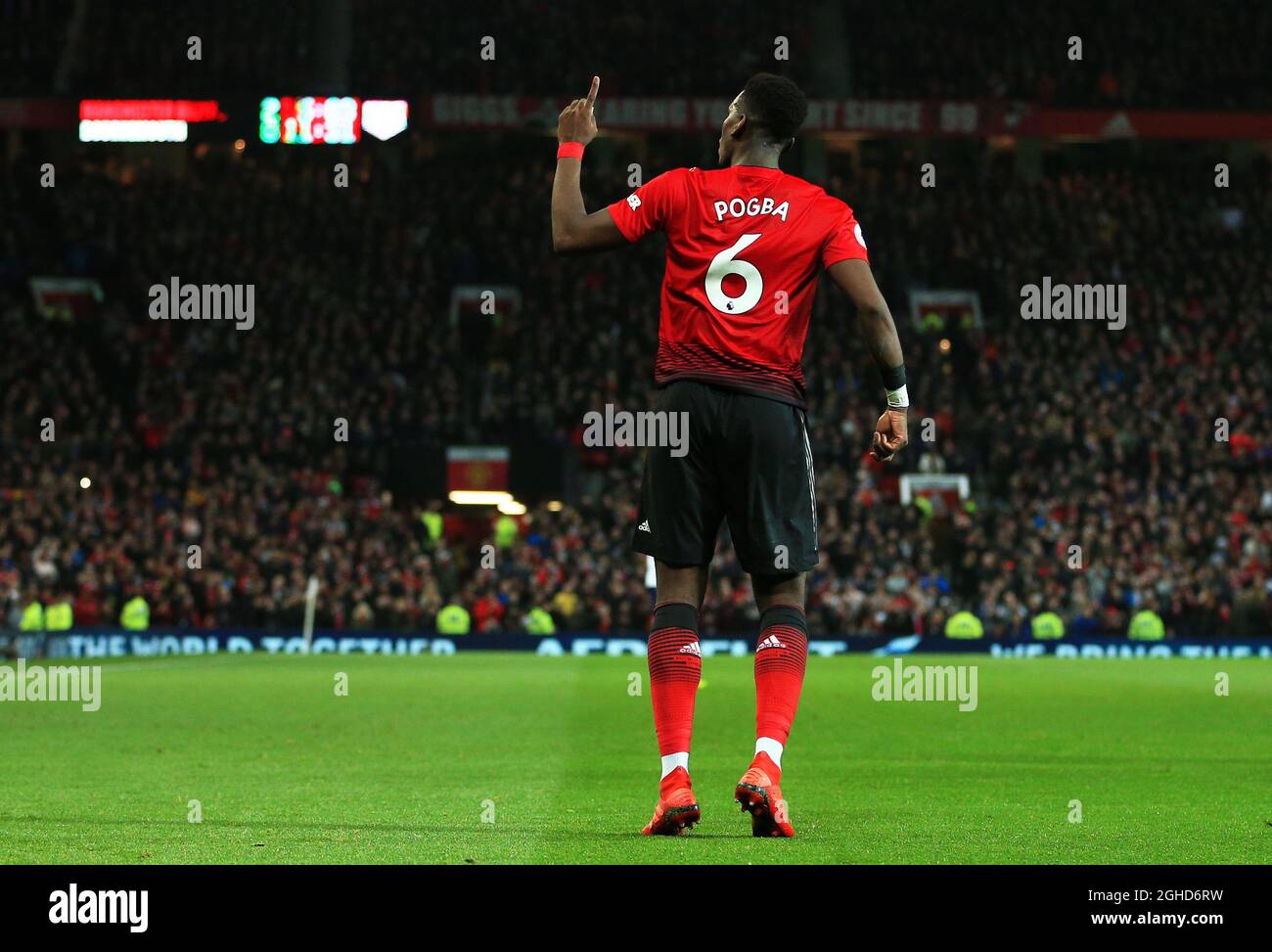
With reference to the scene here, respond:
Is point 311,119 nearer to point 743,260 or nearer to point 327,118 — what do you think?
point 327,118

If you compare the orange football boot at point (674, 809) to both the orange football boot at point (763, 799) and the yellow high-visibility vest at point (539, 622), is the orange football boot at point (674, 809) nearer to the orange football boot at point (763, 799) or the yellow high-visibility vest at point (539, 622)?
the orange football boot at point (763, 799)

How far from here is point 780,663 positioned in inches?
280

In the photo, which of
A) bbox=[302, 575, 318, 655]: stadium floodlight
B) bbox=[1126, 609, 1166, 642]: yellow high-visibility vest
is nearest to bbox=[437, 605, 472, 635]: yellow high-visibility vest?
bbox=[302, 575, 318, 655]: stadium floodlight

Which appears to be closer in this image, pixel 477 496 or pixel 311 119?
pixel 477 496

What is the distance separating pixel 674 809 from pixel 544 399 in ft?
116

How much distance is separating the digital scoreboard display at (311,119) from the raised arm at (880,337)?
39176 millimetres

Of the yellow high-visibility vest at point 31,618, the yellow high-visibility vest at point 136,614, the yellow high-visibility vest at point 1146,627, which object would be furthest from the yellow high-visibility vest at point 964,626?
the yellow high-visibility vest at point 31,618

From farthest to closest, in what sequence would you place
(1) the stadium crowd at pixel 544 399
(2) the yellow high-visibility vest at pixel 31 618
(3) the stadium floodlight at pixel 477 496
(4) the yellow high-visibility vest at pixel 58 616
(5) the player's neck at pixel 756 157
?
1. (3) the stadium floodlight at pixel 477 496
2. (1) the stadium crowd at pixel 544 399
3. (4) the yellow high-visibility vest at pixel 58 616
4. (2) the yellow high-visibility vest at pixel 31 618
5. (5) the player's neck at pixel 756 157

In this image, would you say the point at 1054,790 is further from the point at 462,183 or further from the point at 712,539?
the point at 462,183

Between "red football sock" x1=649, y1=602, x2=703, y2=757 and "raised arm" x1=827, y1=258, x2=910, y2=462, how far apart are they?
100cm

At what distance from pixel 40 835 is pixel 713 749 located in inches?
237

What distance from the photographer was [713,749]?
40.2ft

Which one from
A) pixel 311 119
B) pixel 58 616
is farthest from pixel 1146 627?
pixel 311 119

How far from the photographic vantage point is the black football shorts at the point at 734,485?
7.02 meters
